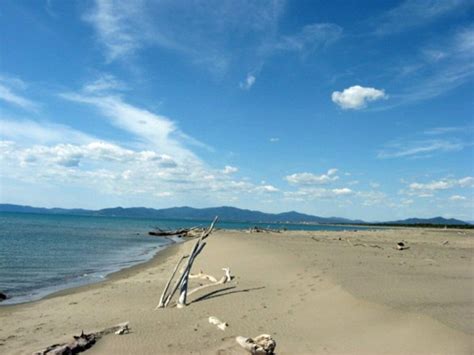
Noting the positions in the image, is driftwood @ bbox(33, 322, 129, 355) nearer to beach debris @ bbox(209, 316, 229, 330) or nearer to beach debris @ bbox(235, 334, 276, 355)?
beach debris @ bbox(209, 316, 229, 330)

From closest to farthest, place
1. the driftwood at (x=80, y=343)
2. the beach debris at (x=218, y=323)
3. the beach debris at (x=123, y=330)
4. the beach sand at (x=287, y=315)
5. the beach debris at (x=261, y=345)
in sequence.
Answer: the beach debris at (x=261, y=345) < the driftwood at (x=80, y=343) < the beach sand at (x=287, y=315) < the beach debris at (x=123, y=330) < the beach debris at (x=218, y=323)

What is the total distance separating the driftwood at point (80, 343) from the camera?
6891mm

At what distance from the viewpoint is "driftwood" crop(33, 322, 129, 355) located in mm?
6891

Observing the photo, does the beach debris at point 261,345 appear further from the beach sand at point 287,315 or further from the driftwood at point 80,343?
the driftwood at point 80,343

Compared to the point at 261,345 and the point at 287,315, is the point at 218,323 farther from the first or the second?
the point at 261,345

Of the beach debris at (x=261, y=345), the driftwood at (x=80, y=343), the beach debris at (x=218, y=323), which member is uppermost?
the beach debris at (x=261, y=345)

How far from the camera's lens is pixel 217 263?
71.3 feet

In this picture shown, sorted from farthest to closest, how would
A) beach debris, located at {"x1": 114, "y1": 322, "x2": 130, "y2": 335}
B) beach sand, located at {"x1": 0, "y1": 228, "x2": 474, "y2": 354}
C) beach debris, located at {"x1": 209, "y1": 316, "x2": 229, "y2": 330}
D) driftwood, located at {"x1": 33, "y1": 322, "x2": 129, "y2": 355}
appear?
beach debris, located at {"x1": 209, "y1": 316, "x2": 229, "y2": 330} < beach debris, located at {"x1": 114, "y1": 322, "x2": 130, "y2": 335} < beach sand, located at {"x1": 0, "y1": 228, "x2": 474, "y2": 354} < driftwood, located at {"x1": 33, "y1": 322, "x2": 129, "y2": 355}

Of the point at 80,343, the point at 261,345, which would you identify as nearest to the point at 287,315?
the point at 261,345

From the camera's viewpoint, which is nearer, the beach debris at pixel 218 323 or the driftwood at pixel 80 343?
the driftwood at pixel 80 343

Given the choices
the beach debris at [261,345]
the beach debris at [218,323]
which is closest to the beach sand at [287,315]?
the beach debris at [218,323]

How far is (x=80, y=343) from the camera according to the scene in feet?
24.2

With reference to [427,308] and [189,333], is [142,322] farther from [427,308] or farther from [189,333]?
[427,308]

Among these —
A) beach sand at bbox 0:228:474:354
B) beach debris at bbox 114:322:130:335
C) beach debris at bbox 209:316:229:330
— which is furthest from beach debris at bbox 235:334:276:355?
beach debris at bbox 114:322:130:335
